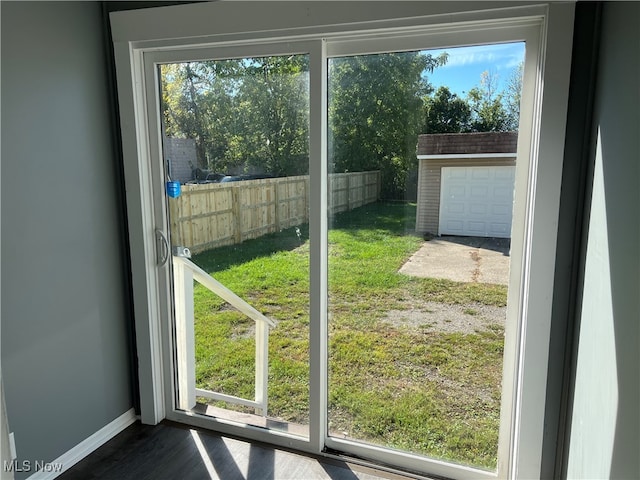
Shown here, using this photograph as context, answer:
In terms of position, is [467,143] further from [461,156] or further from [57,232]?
[57,232]

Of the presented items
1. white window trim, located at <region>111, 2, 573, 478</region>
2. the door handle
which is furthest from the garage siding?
the door handle

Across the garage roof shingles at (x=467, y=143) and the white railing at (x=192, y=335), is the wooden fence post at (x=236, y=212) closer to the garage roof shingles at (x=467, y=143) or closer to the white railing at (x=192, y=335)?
the white railing at (x=192, y=335)

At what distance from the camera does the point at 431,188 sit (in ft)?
5.95

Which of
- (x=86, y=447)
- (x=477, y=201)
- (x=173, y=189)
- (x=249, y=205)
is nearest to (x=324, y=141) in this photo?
(x=249, y=205)

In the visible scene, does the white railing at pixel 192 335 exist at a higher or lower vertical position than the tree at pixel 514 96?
lower

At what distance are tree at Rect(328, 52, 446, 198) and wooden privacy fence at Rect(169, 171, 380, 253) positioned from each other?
8 cm

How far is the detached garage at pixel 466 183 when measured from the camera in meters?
1.72

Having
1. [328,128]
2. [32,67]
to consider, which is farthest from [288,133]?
[32,67]

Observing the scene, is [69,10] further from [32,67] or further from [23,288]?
[23,288]

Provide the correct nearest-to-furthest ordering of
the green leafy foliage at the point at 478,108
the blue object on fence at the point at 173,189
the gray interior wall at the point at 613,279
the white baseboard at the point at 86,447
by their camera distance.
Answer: the gray interior wall at the point at 613,279 → the green leafy foliage at the point at 478,108 → the white baseboard at the point at 86,447 → the blue object on fence at the point at 173,189

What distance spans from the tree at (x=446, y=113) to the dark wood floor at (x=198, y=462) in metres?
1.56

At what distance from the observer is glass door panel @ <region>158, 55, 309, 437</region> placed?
1.96 metres

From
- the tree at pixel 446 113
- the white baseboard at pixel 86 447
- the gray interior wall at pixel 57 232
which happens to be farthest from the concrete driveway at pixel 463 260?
the white baseboard at pixel 86 447
